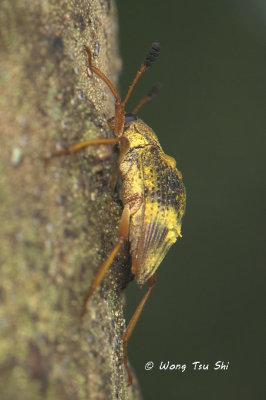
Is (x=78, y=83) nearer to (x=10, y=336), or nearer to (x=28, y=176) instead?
(x=28, y=176)

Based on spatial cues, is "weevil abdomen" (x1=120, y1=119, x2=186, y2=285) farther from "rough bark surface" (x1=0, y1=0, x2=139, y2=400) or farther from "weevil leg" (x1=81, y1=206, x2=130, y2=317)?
"rough bark surface" (x1=0, y1=0, x2=139, y2=400)

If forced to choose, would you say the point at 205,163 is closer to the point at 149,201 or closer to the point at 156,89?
the point at 156,89

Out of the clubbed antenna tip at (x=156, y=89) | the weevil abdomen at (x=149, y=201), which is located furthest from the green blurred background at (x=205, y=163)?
the weevil abdomen at (x=149, y=201)

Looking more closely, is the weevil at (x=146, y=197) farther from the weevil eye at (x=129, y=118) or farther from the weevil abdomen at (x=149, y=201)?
the weevil eye at (x=129, y=118)

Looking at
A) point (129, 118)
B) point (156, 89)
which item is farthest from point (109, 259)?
point (156, 89)

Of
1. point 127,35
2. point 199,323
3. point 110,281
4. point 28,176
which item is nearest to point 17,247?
point 28,176

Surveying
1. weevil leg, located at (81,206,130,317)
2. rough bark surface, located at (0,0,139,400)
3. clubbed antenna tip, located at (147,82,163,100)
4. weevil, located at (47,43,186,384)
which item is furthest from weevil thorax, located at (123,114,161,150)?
rough bark surface, located at (0,0,139,400)
